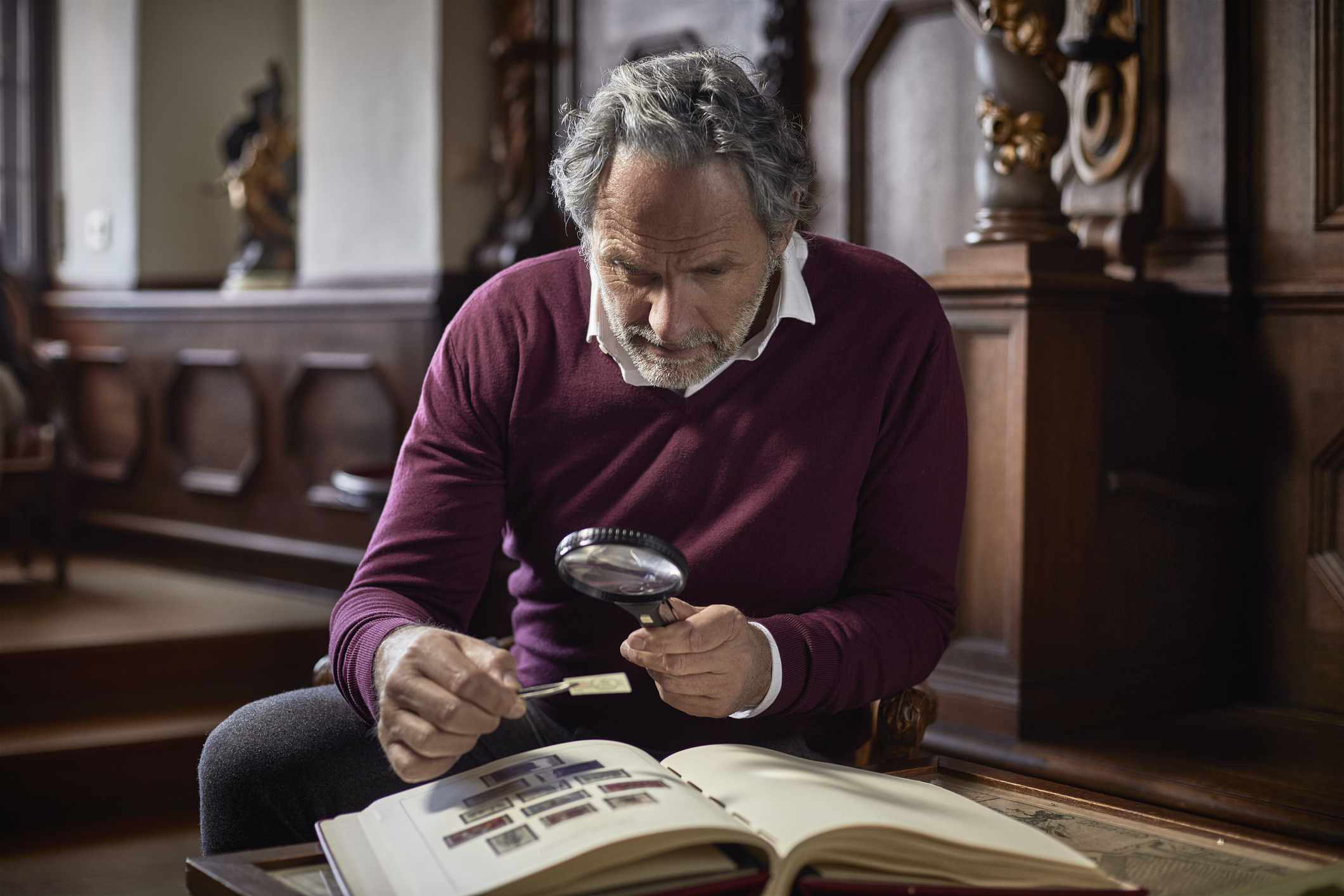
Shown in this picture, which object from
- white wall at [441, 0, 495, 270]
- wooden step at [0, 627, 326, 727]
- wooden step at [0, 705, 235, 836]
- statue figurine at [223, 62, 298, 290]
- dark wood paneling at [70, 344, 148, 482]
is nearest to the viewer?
wooden step at [0, 705, 235, 836]

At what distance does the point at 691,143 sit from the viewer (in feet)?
5.64

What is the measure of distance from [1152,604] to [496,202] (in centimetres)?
273

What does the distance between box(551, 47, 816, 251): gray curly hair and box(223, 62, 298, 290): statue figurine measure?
4.06m

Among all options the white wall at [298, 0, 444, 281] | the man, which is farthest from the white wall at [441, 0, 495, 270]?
the man

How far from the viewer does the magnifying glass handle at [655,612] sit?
142 centimetres

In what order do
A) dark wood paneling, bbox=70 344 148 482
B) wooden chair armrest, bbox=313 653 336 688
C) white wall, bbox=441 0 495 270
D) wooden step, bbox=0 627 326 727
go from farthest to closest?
1. dark wood paneling, bbox=70 344 148 482
2. white wall, bbox=441 0 495 270
3. wooden step, bbox=0 627 326 727
4. wooden chair armrest, bbox=313 653 336 688

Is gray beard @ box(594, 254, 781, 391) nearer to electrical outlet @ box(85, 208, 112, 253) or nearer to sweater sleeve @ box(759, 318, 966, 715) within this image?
sweater sleeve @ box(759, 318, 966, 715)

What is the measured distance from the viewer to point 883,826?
1236mm

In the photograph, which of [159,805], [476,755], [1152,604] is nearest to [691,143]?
[476,755]

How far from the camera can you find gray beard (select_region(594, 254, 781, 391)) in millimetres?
1798

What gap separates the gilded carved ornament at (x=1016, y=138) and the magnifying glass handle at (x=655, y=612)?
5.97 ft

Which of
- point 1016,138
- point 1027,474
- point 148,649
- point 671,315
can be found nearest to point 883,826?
point 671,315

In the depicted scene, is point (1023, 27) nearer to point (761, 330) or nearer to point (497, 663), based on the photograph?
point (761, 330)

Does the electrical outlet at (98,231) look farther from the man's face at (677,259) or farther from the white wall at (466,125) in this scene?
the man's face at (677,259)
